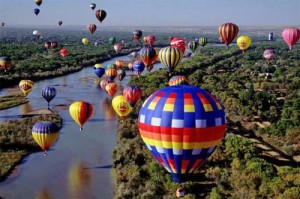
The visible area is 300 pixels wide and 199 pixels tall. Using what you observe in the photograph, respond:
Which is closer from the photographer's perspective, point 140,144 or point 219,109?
point 219,109

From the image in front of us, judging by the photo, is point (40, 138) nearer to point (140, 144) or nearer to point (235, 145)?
point (140, 144)

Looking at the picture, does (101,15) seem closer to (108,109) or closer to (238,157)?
(108,109)

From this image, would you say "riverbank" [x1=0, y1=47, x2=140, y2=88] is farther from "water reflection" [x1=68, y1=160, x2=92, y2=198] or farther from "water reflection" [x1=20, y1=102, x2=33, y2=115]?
"water reflection" [x1=68, y1=160, x2=92, y2=198]

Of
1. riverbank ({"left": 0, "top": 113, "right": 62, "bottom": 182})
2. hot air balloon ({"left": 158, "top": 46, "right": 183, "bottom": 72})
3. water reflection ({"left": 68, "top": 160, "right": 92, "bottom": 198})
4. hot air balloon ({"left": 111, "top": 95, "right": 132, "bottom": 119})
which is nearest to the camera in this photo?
water reflection ({"left": 68, "top": 160, "right": 92, "bottom": 198})

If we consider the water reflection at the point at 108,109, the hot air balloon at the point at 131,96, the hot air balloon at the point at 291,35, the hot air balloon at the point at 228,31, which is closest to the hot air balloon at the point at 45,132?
the hot air balloon at the point at 131,96

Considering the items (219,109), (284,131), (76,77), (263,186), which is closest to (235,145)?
(263,186)

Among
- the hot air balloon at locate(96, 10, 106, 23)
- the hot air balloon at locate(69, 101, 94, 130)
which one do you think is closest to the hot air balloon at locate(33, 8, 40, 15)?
the hot air balloon at locate(96, 10, 106, 23)

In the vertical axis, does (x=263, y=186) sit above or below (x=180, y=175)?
below
